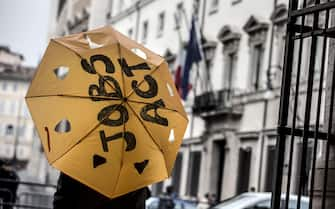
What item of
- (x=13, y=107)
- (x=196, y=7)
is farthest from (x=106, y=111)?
(x=13, y=107)

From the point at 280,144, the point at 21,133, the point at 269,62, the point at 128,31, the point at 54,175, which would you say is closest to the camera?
the point at 280,144

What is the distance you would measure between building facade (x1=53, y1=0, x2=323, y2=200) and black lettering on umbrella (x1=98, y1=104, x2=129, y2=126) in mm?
22834

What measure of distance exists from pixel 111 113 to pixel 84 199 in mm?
701

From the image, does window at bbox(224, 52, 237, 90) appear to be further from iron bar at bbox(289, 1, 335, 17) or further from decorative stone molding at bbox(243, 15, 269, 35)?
iron bar at bbox(289, 1, 335, 17)

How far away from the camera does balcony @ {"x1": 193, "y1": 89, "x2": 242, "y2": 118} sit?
4016 cm

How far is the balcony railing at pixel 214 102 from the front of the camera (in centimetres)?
4066

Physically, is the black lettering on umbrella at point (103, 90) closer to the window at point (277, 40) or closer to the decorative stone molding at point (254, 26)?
the window at point (277, 40)

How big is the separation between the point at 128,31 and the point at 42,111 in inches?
2034

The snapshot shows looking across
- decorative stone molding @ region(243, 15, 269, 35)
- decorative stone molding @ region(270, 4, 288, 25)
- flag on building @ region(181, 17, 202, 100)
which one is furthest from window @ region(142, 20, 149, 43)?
decorative stone molding @ region(270, 4, 288, 25)

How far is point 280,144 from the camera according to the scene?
8258mm

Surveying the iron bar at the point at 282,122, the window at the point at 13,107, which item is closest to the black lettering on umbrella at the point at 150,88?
the iron bar at the point at 282,122

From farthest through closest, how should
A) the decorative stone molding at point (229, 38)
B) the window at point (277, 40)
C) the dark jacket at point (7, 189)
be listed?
the decorative stone molding at point (229, 38)
the window at point (277, 40)
the dark jacket at point (7, 189)

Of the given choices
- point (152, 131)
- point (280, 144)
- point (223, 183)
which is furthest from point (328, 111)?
point (223, 183)

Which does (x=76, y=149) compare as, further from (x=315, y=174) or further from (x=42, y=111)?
(x=315, y=174)
